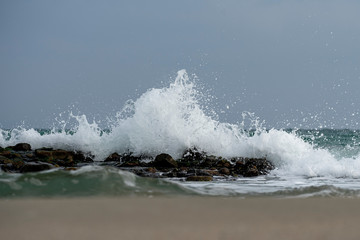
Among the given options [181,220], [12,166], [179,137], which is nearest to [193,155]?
[179,137]

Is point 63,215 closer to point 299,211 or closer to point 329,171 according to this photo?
point 299,211

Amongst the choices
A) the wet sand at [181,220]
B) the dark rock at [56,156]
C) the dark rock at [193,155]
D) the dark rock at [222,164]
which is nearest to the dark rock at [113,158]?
the dark rock at [56,156]

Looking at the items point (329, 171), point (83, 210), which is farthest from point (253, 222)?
point (329, 171)

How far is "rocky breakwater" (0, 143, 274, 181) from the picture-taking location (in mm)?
8031

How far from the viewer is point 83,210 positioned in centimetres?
330

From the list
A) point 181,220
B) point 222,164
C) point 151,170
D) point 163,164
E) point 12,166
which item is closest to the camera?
point 181,220

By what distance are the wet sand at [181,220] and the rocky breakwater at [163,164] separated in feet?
9.63

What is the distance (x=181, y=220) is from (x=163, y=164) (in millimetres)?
6411

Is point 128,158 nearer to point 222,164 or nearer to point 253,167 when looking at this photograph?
point 222,164

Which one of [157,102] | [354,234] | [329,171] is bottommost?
[354,234]

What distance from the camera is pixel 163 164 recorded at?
9.34 metres

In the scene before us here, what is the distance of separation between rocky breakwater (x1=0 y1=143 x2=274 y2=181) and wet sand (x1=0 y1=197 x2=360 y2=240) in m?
2.93

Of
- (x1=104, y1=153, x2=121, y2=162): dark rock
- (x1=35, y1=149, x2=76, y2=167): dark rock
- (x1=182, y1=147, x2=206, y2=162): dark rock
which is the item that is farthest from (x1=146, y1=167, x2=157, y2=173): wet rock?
(x1=104, y1=153, x2=121, y2=162): dark rock

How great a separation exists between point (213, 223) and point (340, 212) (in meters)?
1.02
